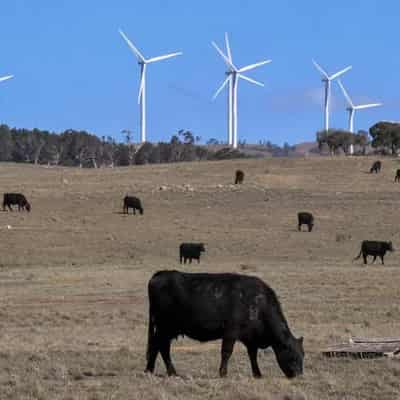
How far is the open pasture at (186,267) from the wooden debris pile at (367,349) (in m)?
0.32

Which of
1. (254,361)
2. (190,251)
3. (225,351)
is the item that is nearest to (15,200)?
(190,251)

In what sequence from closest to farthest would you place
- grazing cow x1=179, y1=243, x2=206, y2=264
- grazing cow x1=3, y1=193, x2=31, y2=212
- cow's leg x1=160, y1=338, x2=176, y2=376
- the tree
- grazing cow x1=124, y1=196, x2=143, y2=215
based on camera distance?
cow's leg x1=160, y1=338, x2=176, y2=376 < grazing cow x1=179, y1=243, x2=206, y2=264 < grazing cow x1=124, y1=196, x2=143, y2=215 < grazing cow x1=3, y1=193, x2=31, y2=212 < the tree

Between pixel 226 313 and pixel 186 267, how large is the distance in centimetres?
2784

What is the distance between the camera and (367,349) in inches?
633

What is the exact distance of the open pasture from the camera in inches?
534

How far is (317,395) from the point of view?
1237 centimetres

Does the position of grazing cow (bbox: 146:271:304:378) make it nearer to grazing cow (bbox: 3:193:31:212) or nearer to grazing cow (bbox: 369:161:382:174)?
grazing cow (bbox: 3:193:31:212)

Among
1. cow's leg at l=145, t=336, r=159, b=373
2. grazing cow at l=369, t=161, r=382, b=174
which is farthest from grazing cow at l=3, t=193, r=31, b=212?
cow's leg at l=145, t=336, r=159, b=373

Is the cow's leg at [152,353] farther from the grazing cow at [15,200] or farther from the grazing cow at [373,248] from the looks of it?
the grazing cow at [15,200]

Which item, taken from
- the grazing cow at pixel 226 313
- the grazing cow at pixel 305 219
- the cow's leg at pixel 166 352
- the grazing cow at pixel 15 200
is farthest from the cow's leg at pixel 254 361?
the grazing cow at pixel 15 200

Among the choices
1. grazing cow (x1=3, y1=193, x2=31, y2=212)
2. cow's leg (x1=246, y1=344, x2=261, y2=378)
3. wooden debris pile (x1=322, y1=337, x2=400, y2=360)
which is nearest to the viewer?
cow's leg (x1=246, y1=344, x2=261, y2=378)

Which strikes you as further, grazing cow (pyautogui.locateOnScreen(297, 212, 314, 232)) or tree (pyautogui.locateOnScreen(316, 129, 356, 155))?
tree (pyautogui.locateOnScreen(316, 129, 356, 155))

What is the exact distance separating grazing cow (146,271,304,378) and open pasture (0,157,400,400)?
1.34 ft

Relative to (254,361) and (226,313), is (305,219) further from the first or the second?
(226,313)
